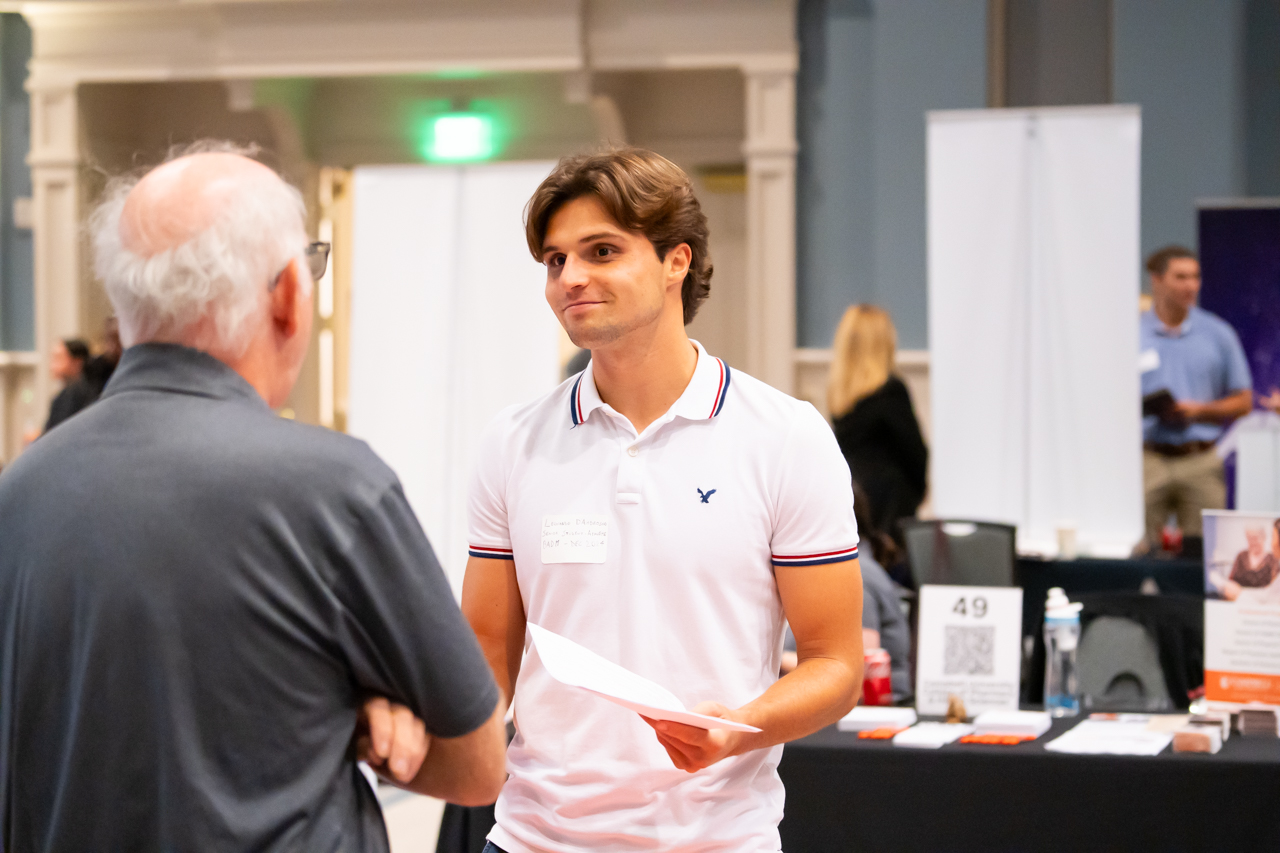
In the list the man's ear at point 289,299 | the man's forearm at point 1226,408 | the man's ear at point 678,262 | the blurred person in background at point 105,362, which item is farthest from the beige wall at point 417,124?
the man's ear at point 289,299

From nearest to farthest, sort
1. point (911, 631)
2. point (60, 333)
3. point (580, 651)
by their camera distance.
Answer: point (580, 651) → point (911, 631) → point (60, 333)

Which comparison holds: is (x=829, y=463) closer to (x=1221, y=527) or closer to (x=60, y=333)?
(x=1221, y=527)

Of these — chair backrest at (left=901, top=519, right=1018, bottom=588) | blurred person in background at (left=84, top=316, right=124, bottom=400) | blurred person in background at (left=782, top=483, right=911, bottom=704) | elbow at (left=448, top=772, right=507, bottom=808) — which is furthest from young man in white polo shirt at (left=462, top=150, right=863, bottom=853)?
blurred person in background at (left=84, top=316, right=124, bottom=400)

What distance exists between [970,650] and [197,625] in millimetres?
1971

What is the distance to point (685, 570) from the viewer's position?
1.41 m

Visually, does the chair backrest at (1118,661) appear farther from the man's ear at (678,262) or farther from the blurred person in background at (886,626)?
the man's ear at (678,262)

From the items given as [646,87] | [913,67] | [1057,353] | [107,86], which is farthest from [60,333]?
[1057,353]

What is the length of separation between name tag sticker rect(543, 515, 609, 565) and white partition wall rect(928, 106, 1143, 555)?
13.2 ft

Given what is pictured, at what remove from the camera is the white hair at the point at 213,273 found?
101 cm

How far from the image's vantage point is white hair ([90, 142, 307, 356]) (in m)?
1.01

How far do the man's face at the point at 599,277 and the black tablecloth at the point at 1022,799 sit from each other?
1.12 metres

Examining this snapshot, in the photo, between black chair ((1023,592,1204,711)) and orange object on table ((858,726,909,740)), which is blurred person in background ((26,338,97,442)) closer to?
orange object on table ((858,726,909,740))

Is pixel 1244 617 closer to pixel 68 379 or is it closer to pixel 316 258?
pixel 316 258

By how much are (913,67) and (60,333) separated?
4934 mm
